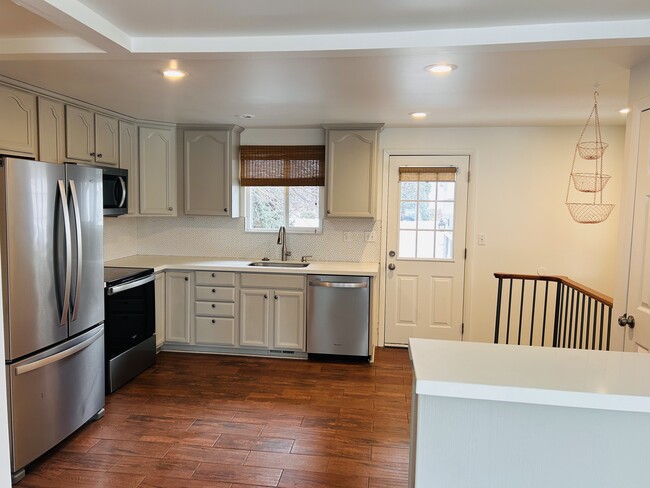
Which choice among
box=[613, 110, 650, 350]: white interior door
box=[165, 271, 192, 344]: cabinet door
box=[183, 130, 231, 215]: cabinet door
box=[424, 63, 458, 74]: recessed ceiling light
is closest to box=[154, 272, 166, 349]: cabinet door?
box=[165, 271, 192, 344]: cabinet door

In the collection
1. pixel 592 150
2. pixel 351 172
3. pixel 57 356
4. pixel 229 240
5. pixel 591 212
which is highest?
pixel 592 150

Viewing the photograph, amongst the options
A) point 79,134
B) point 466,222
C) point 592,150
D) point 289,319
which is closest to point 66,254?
point 79,134

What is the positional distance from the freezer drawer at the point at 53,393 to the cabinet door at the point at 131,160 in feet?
5.06

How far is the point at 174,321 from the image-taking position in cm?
437

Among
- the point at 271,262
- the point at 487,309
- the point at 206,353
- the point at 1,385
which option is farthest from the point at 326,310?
the point at 1,385

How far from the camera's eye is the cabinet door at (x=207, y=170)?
4473 millimetres

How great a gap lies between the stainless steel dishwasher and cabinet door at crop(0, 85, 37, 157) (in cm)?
235

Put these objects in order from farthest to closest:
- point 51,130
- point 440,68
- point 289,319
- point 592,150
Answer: point 289,319, point 592,150, point 51,130, point 440,68

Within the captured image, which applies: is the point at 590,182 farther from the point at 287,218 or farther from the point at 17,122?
the point at 17,122

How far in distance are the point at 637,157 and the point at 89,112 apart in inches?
145

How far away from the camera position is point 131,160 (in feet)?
13.8

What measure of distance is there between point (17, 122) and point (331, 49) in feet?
6.84

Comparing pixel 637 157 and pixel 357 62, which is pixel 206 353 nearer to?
pixel 357 62

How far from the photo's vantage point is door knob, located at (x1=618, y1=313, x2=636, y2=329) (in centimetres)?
232
